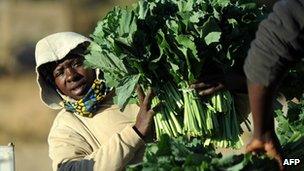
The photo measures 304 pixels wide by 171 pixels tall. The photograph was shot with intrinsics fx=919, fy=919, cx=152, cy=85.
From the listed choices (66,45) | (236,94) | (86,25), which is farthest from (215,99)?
(86,25)

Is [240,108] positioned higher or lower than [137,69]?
lower

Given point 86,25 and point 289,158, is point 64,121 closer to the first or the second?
point 289,158

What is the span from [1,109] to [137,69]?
17.7ft

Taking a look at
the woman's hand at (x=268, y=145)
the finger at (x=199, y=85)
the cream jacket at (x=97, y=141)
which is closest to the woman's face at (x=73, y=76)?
the cream jacket at (x=97, y=141)

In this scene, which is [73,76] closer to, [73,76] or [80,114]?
[73,76]

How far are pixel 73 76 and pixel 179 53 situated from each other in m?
0.88

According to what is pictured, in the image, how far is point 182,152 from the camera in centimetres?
335

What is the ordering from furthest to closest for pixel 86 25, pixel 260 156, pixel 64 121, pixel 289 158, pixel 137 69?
pixel 86 25 → pixel 64 121 → pixel 137 69 → pixel 289 158 → pixel 260 156

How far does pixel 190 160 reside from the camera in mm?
3240

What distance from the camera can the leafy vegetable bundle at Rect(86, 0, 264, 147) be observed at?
3.95 meters

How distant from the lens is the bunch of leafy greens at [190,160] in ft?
10.5

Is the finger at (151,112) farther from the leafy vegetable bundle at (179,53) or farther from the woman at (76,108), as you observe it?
the woman at (76,108)

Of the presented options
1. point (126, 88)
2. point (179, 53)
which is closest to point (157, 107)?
point (126, 88)

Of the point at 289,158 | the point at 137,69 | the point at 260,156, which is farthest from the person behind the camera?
the point at 137,69
